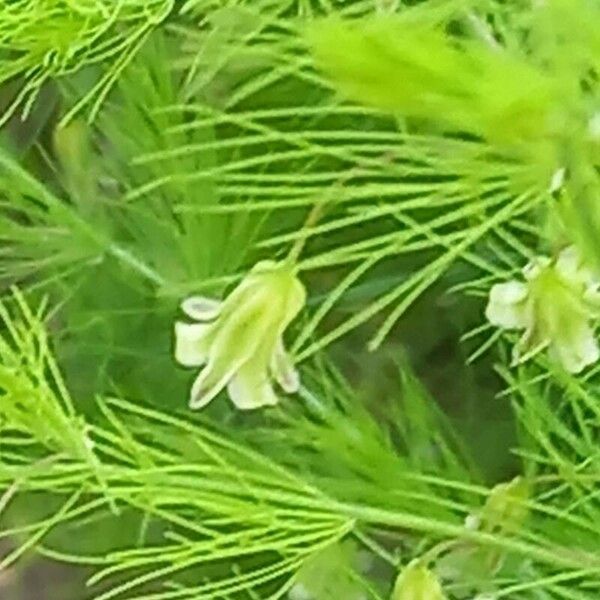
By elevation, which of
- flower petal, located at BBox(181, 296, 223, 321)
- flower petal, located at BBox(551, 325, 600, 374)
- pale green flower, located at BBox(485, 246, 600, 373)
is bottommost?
flower petal, located at BBox(551, 325, 600, 374)

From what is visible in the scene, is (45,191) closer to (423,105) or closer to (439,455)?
(439,455)

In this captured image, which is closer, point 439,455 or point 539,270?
point 539,270

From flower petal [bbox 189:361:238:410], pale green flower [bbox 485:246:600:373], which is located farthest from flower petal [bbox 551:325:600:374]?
flower petal [bbox 189:361:238:410]

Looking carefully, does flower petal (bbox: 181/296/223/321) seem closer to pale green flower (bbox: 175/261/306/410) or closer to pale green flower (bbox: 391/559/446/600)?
pale green flower (bbox: 175/261/306/410)

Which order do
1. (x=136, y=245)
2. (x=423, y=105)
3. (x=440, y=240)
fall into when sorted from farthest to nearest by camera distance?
1. (x=136, y=245)
2. (x=440, y=240)
3. (x=423, y=105)

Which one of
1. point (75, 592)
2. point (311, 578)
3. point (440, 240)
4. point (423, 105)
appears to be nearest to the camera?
point (423, 105)

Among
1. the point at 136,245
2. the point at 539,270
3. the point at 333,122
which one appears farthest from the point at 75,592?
the point at 539,270

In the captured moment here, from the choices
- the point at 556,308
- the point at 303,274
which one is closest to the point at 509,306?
the point at 556,308
